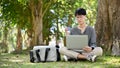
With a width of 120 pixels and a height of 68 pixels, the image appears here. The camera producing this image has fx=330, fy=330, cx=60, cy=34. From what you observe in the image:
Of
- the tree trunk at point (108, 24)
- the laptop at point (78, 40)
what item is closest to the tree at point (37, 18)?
the tree trunk at point (108, 24)

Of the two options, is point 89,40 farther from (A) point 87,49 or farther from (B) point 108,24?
(B) point 108,24

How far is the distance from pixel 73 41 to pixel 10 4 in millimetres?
15766

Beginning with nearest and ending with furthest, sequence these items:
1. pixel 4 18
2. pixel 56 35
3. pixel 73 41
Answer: pixel 73 41 < pixel 4 18 < pixel 56 35

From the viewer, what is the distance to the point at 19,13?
23.5 meters

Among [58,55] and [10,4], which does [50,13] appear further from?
[58,55]

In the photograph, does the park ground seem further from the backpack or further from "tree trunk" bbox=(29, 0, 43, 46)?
"tree trunk" bbox=(29, 0, 43, 46)

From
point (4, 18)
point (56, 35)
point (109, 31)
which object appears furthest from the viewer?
point (56, 35)

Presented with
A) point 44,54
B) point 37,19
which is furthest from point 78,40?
point 37,19

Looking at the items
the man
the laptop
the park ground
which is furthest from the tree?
the laptop

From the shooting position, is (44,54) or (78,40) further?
(44,54)

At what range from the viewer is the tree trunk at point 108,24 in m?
11.2

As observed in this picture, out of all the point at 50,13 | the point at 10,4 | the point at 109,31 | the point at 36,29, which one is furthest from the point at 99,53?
the point at 50,13

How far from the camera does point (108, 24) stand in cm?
1222

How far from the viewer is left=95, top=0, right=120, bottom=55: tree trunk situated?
36.9 ft
